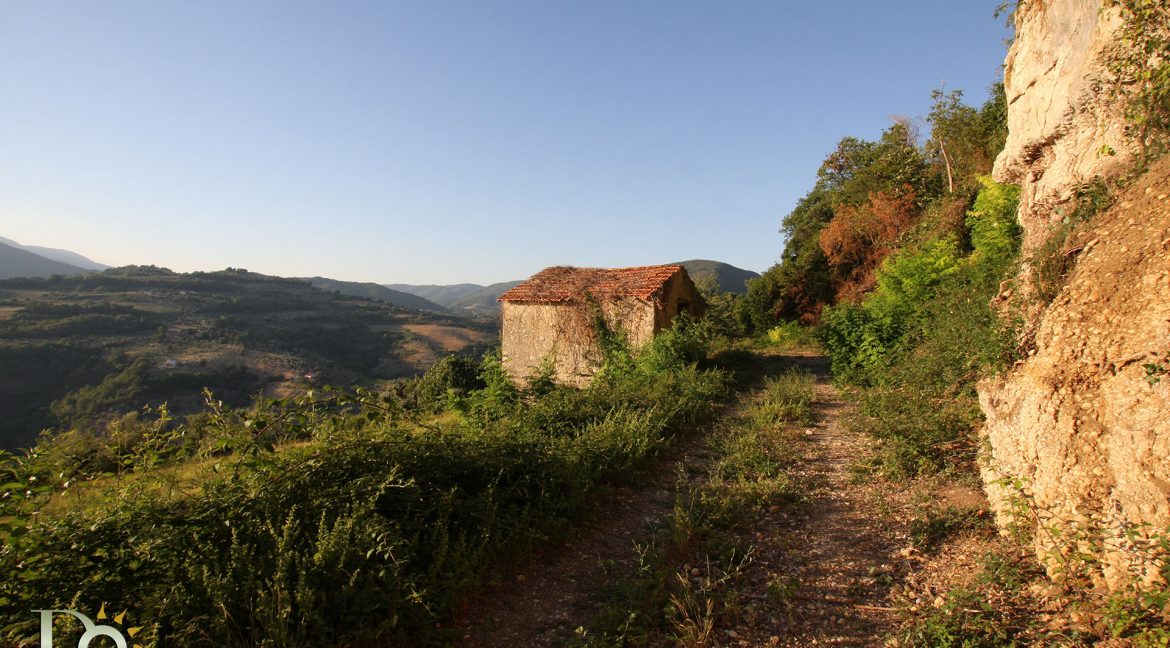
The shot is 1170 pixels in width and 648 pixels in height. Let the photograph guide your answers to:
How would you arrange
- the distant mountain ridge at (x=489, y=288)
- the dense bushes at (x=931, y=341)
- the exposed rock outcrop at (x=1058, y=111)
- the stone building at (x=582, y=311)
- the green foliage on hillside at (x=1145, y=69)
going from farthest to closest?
the distant mountain ridge at (x=489, y=288) → the stone building at (x=582, y=311) → the dense bushes at (x=931, y=341) → the exposed rock outcrop at (x=1058, y=111) → the green foliage on hillside at (x=1145, y=69)

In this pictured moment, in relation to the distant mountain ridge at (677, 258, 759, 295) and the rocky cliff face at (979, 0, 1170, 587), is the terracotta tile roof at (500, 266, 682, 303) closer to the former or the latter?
the rocky cliff face at (979, 0, 1170, 587)

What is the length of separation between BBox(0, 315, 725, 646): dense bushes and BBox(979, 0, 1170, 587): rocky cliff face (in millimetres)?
3776

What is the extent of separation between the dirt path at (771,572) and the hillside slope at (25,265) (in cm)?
13485

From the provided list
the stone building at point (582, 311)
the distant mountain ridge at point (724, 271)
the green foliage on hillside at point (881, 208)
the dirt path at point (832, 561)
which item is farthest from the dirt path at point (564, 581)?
the distant mountain ridge at point (724, 271)

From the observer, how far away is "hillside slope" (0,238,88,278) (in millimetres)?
97575

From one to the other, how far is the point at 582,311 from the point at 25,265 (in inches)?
5716

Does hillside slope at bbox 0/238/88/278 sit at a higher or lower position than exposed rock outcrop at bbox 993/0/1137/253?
lower

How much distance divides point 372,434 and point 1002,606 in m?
4.99

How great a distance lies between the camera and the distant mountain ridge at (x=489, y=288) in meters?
59.3

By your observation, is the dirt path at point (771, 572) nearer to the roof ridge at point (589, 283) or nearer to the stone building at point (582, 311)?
the stone building at point (582, 311)

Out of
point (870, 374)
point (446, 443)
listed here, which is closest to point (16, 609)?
point (446, 443)

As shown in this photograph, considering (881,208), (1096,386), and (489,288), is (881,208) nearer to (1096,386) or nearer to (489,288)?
(1096,386)

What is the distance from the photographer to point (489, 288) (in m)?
173

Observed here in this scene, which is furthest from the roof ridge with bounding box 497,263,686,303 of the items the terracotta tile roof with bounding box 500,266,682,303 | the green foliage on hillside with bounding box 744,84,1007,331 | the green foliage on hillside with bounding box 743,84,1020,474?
the green foliage on hillside with bounding box 744,84,1007,331
